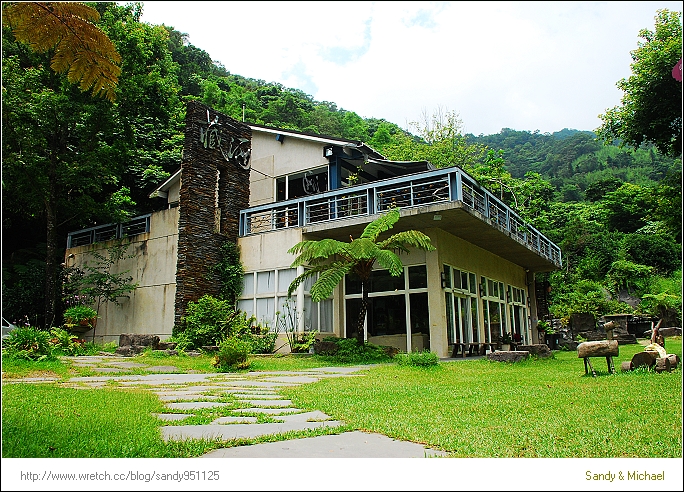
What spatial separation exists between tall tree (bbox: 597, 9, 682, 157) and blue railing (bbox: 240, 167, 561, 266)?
213 inches

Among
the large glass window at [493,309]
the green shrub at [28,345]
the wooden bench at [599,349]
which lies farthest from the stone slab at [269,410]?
the large glass window at [493,309]

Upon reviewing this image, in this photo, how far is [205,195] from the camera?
1619 cm

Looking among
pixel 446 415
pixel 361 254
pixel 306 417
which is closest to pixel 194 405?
pixel 306 417

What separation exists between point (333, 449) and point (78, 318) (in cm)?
1451

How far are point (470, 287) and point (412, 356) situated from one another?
22.4 feet

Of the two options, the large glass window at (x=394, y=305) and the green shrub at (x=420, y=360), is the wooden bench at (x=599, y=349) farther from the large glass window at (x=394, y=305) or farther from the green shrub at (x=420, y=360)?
the large glass window at (x=394, y=305)

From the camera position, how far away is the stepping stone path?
348 centimetres

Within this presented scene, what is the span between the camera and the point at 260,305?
15461 mm

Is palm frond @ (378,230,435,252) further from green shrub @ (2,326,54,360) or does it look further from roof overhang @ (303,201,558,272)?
green shrub @ (2,326,54,360)

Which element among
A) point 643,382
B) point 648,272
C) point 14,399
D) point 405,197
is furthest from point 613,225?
point 14,399

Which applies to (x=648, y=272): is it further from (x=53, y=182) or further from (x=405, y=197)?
(x=53, y=182)

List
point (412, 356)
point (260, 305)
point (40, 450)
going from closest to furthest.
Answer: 1. point (40, 450)
2. point (412, 356)
3. point (260, 305)

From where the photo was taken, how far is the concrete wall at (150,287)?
16.0 meters

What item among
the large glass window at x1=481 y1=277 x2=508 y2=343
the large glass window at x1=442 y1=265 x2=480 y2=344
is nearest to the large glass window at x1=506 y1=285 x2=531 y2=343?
the large glass window at x1=481 y1=277 x2=508 y2=343
